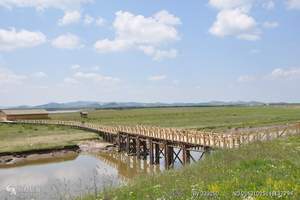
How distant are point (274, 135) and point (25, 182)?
18263mm

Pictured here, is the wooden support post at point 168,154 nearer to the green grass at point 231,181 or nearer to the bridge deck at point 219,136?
the bridge deck at point 219,136

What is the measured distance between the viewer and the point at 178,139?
34.9 metres

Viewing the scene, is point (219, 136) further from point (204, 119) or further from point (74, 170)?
point (204, 119)

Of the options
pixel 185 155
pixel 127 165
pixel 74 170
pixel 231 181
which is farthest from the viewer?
pixel 127 165

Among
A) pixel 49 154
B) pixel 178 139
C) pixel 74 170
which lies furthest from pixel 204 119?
pixel 74 170

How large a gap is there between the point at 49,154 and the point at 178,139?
17.7m

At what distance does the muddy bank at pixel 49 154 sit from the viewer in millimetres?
42094

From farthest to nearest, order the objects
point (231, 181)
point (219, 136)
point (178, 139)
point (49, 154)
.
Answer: point (49, 154), point (178, 139), point (219, 136), point (231, 181)

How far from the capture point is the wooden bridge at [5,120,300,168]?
28.8 m

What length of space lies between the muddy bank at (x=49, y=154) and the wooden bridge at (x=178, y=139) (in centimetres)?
286

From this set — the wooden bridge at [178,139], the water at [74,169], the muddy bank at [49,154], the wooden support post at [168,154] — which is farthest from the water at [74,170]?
the wooden bridge at [178,139]

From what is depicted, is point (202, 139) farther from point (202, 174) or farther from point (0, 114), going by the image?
point (0, 114)

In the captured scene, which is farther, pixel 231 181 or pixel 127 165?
Result: pixel 127 165

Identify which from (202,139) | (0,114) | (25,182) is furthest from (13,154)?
(0,114)
